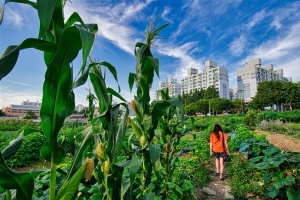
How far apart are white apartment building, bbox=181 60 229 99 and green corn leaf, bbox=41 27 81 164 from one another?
80339mm

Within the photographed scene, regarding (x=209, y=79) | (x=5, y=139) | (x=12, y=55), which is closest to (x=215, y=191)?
(x=12, y=55)

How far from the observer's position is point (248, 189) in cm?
380

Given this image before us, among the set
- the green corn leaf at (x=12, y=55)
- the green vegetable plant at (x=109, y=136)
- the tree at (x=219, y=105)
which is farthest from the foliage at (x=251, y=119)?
the tree at (x=219, y=105)

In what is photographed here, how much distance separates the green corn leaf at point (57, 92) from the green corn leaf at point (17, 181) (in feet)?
0.42

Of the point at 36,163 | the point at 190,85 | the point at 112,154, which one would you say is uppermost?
the point at 190,85

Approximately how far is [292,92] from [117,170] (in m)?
48.7

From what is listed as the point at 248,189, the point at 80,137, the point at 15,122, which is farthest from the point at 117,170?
the point at 15,122

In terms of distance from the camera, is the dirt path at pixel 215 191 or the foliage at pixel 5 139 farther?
the foliage at pixel 5 139

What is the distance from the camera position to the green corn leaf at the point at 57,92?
2.62 ft

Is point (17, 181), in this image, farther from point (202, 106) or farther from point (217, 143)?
point (202, 106)

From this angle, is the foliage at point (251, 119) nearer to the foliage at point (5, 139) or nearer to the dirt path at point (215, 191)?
the dirt path at point (215, 191)

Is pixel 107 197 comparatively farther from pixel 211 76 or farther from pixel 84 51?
pixel 211 76

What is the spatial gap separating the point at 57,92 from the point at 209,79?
89579 millimetres

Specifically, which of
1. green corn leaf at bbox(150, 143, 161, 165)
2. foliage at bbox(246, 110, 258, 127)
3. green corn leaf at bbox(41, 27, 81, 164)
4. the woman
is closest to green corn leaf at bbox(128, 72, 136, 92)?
green corn leaf at bbox(150, 143, 161, 165)
